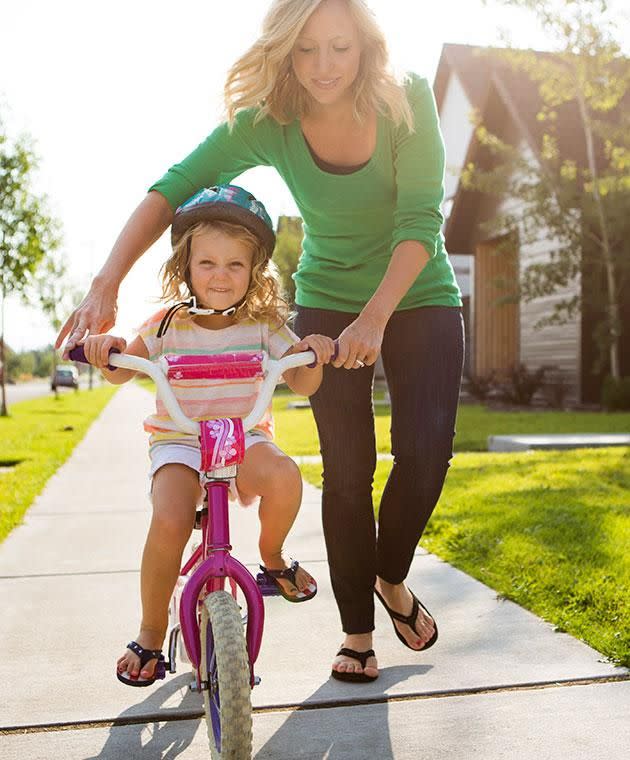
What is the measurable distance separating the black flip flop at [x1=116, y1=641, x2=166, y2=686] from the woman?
75cm

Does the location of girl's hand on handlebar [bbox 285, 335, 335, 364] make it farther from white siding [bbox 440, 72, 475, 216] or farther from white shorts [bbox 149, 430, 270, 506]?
white siding [bbox 440, 72, 475, 216]

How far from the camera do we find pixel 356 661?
10.9 feet

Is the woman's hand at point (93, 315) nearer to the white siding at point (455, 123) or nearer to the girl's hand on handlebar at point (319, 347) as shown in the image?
the girl's hand on handlebar at point (319, 347)

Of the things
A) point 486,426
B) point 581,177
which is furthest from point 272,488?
point 581,177

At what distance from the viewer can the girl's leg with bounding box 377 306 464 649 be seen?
329 centimetres

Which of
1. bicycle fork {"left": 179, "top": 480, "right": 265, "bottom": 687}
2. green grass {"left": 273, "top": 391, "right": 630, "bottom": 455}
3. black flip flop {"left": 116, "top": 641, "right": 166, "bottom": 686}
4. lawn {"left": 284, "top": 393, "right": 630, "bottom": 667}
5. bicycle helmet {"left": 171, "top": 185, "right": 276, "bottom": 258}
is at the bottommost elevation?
green grass {"left": 273, "top": 391, "right": 630, "bottom": 455}

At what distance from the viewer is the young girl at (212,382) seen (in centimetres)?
275

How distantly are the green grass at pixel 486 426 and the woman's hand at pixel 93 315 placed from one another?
7936 mm

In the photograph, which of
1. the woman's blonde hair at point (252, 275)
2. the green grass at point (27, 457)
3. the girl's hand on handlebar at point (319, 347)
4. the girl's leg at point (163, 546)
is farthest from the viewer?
the green grass at point (27, 457)

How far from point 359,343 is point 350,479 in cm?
84

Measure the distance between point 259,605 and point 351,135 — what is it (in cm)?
154

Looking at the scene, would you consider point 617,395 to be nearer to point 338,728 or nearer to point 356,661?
point 356,661

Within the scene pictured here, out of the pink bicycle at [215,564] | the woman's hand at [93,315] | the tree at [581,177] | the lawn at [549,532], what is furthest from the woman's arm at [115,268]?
the tree at [581,177]

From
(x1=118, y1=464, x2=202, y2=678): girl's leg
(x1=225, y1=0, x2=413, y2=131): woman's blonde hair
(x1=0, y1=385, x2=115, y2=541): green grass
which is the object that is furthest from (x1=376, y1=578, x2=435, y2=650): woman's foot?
(x1=0, y1=385, x2=115, y2=541): green grass
